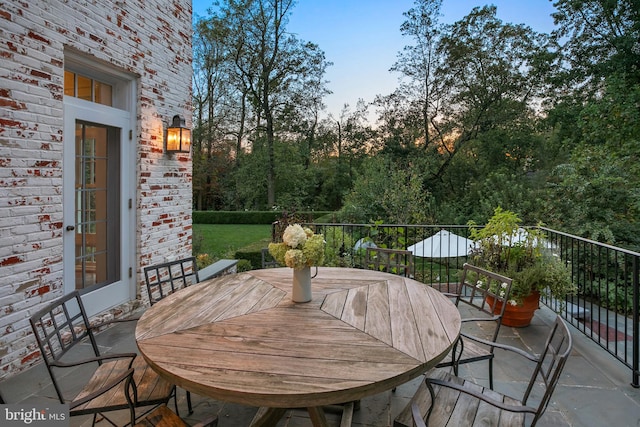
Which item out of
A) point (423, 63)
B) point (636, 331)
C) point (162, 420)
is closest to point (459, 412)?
point (162, 420)

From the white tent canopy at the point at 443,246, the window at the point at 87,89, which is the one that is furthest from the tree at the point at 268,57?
the window at the point at 87,89

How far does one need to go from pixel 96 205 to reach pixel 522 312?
389 cm

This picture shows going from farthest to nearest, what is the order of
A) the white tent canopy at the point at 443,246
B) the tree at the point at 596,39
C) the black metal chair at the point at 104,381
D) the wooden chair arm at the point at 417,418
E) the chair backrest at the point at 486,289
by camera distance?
the tree at the point at 596,39, the white tent canopy at the point at 443,246, the chair backrest at the point at 486,289, the black metal chair at the point at 104,381, the wooden chair arm at the point at 417,418

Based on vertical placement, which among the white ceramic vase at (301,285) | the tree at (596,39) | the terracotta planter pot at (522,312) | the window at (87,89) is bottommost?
the terracotta planter pot at (522,312)

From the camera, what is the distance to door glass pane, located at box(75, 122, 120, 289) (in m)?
3.10

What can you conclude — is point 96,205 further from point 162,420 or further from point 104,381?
point 162,420

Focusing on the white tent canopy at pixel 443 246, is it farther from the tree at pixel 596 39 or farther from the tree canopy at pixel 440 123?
the tree at pixel 596 39

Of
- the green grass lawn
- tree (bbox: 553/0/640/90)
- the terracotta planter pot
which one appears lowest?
the green grass lawn

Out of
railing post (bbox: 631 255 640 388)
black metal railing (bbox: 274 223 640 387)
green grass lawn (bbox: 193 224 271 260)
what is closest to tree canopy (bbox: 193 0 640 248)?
black metal railing (bbox: 274 223 640 387)

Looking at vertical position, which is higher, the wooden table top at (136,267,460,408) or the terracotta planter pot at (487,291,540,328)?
the wooden table top at (136,267,460,408)

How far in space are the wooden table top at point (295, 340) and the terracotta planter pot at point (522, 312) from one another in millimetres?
1493

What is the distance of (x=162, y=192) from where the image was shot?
153 inches

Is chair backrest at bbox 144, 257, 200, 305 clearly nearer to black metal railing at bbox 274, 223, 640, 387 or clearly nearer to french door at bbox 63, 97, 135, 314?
french door at bbox 63, 97, 135, 314

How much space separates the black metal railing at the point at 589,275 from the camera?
2.63 m
